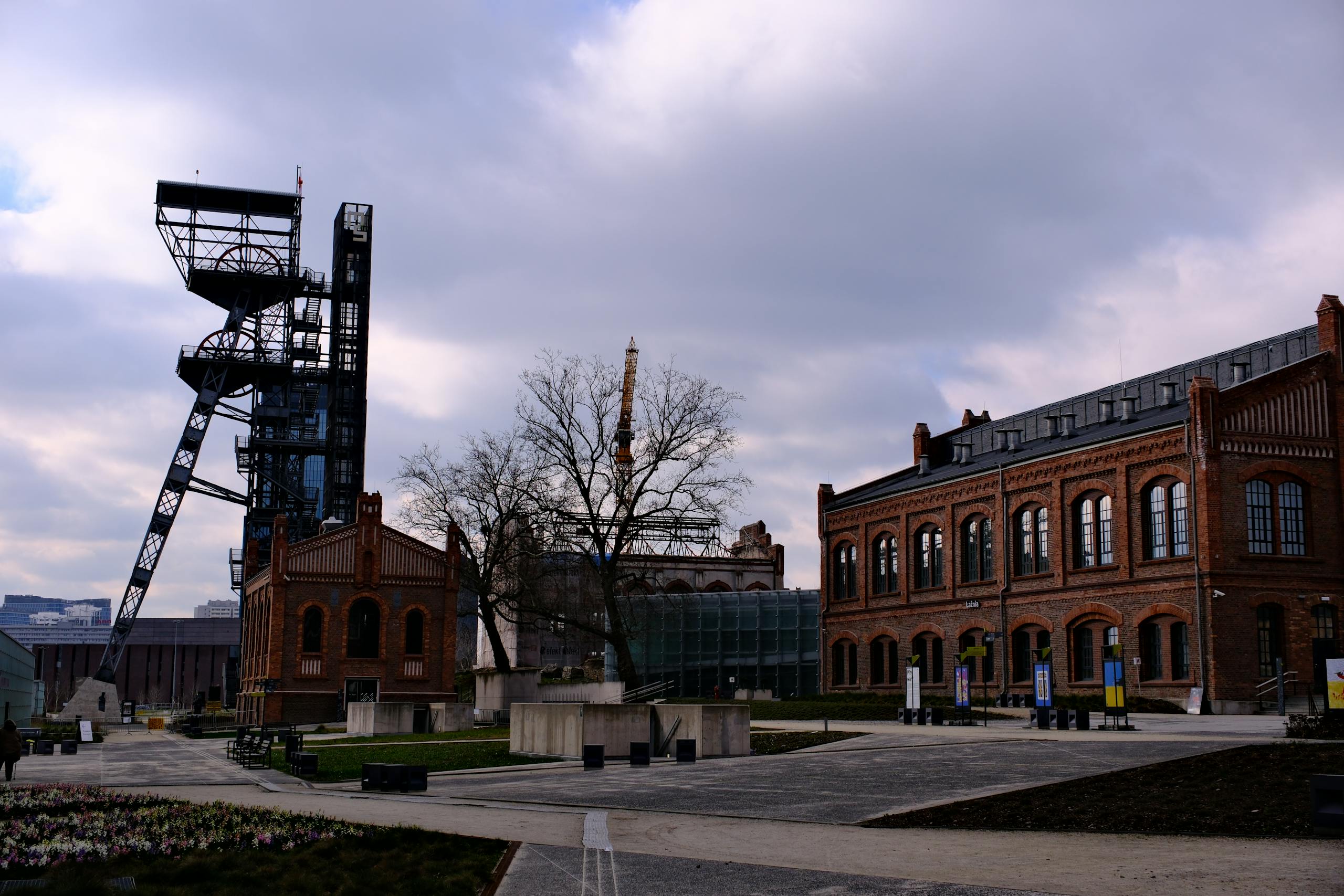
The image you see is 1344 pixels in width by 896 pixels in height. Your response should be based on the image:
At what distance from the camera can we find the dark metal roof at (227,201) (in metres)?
79.0

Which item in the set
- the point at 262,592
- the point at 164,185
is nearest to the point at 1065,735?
the point at 262,592

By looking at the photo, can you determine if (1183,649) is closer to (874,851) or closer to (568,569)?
(568,569)

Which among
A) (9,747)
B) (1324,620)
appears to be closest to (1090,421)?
(1324,620)

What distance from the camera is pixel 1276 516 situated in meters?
44.6

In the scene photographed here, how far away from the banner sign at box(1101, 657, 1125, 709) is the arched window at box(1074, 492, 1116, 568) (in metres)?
14.2

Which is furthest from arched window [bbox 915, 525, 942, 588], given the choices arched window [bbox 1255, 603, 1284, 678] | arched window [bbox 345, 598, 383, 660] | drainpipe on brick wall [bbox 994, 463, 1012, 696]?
arched window [bbox 345, 598, 383, 660]

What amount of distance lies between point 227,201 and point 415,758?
2388 inches

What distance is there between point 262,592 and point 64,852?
48647 millimetres

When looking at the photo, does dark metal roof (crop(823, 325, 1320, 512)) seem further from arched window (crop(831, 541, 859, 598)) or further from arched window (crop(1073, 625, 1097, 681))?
arched window (crop(1073, 625, 1097, 681))

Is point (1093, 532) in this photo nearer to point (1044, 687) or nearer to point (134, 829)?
point (1044, 687)

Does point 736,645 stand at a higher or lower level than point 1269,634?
lower

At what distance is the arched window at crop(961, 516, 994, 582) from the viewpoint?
5544 centimetres

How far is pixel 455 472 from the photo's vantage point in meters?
57.6

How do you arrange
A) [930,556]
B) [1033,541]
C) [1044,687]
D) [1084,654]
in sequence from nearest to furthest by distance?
[1044,687] → [1084,654] → [1033,541] → [930,556]
